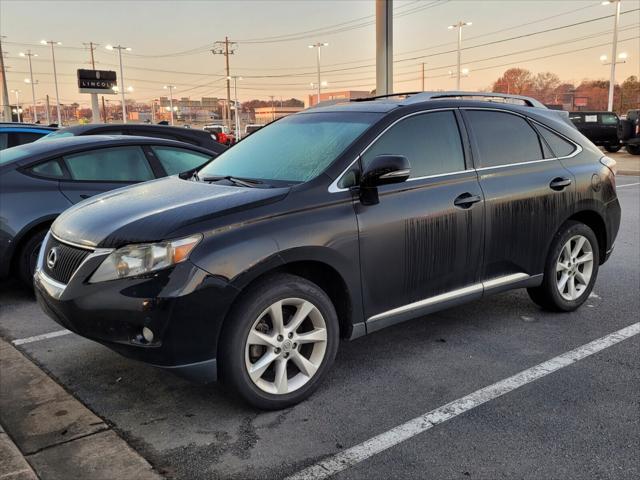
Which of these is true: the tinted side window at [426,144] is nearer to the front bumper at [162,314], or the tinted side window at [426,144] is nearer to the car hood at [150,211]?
the car hood at [150,211]

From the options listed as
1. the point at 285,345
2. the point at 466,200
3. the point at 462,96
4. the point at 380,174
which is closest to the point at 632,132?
the point at 462,96

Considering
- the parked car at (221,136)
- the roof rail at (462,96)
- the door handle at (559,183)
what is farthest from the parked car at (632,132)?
the door handle at (559,183)

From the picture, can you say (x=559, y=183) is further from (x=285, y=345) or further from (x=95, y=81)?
(x=95, y=81)

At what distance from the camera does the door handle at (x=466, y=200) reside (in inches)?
161

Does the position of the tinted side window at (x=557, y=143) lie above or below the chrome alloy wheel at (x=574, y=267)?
above

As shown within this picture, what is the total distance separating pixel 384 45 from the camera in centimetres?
1126

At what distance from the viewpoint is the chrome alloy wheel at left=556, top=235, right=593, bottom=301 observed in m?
4.92

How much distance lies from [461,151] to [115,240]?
2440mm

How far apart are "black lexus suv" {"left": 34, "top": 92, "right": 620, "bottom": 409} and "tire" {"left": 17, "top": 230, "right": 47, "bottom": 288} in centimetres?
188

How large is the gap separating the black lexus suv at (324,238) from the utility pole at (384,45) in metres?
6.61

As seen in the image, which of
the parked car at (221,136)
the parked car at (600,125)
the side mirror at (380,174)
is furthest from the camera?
the parked car at (221,136)

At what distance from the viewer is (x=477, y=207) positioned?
4.18 meters

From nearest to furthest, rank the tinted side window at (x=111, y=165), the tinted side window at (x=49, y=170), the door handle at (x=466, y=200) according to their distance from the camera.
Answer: the door handle at (x=466, y=200)
the tinted side window at (x=49, y=170)
the tinted side window at (x=111, y=165)

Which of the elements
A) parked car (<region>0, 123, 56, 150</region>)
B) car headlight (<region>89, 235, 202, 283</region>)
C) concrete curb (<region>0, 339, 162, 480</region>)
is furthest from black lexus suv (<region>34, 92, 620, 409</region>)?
parked car (<region>0, 123, 56, 150</region>)
